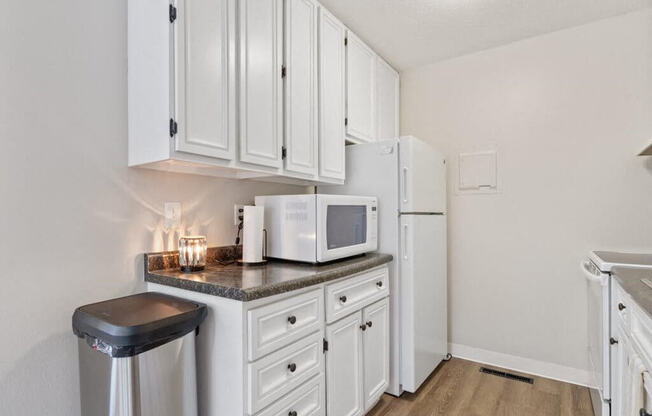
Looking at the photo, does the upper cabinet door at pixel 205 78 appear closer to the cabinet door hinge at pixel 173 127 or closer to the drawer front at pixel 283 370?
the cabinet door hinge at pixel 173 127

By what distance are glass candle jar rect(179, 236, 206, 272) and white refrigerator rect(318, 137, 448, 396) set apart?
3.79ft

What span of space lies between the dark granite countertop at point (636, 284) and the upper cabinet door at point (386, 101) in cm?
168

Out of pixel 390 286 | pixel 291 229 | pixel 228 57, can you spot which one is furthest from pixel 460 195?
pixel 228 57

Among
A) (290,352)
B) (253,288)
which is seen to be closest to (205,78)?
(253,288)

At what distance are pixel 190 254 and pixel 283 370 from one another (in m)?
0.64

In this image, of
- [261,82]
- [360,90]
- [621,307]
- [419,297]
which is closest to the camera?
[621,307]

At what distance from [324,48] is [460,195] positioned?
157 centimetres

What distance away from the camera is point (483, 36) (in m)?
2.46

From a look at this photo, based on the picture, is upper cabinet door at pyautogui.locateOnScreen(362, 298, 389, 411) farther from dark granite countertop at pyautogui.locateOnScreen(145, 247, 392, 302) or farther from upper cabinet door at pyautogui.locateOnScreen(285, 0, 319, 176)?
upper cabinet door at pyautogui.locateOnScreen(285, 0, 319, 176)

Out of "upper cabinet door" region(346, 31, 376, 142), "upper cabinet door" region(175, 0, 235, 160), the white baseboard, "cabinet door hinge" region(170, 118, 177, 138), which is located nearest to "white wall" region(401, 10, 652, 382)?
the white baseboard

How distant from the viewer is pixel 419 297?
85.9 inches

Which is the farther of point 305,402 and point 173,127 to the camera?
point 305,402

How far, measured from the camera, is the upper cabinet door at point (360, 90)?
2281 millimetres

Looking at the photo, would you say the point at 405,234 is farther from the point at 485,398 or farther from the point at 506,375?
the point at 506,375
